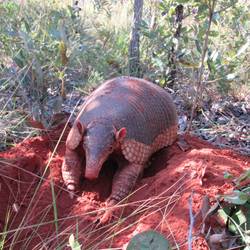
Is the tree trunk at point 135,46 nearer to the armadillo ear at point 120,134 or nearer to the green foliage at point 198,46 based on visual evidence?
the green foliage at point 198,46

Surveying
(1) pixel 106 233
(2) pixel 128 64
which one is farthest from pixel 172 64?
(1) pixel 106 233

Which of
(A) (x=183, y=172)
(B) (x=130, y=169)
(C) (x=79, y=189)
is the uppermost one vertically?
(A) (x=183, y=172)

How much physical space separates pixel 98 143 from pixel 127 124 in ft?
1.02

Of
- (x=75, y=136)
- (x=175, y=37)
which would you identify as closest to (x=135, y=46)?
(x=175, y=37)

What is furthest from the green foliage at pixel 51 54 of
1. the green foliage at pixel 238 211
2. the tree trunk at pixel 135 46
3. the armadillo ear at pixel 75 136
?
the green foliage at pixel 238 211

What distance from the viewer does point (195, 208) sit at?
2467mm

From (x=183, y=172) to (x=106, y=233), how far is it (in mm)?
586

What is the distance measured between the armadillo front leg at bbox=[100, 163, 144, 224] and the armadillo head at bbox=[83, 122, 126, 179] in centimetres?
19

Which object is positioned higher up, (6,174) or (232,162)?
(232,162)

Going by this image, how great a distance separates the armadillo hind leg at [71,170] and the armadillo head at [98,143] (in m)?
0.23

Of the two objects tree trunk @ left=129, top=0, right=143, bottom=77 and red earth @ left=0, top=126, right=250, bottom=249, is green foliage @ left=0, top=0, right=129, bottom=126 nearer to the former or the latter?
tree trunk @ left=129, top=0, right=143, bottom=77

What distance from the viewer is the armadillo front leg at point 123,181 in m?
3.21

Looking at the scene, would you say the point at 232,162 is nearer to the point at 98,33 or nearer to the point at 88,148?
the point at 88,148

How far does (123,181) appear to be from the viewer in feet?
10.7
